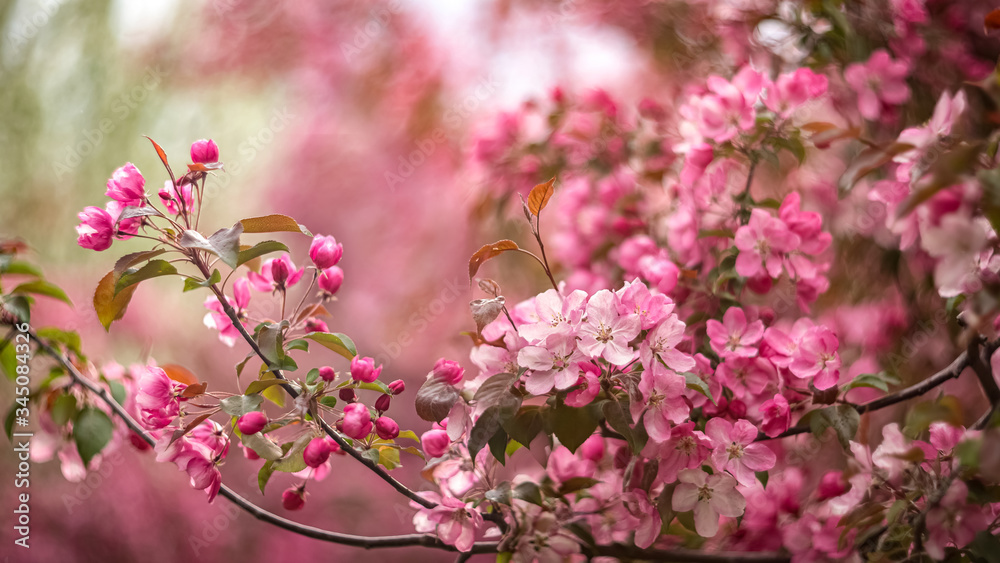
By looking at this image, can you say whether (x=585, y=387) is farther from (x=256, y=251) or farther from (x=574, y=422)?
(x=256, y=251)

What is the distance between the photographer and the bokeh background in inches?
71.7

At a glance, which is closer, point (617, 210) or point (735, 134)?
point (735, 134)

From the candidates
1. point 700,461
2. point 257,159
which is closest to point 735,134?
point 700,461

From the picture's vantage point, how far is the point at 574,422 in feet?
1.82

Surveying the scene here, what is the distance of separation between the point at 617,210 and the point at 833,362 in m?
0.56

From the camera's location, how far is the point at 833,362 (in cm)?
63

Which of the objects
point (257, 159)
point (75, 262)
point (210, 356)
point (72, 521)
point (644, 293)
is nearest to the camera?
point (644, 293)

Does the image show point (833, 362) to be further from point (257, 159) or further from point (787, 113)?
point (257, 159)

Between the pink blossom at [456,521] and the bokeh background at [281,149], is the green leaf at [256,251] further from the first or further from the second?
the bokeh background at [281,149]

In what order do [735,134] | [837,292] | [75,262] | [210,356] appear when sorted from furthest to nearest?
[210,356] < [75,262] < [837,292] < [735,134]

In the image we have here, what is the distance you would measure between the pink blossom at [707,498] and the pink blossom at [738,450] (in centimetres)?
1
